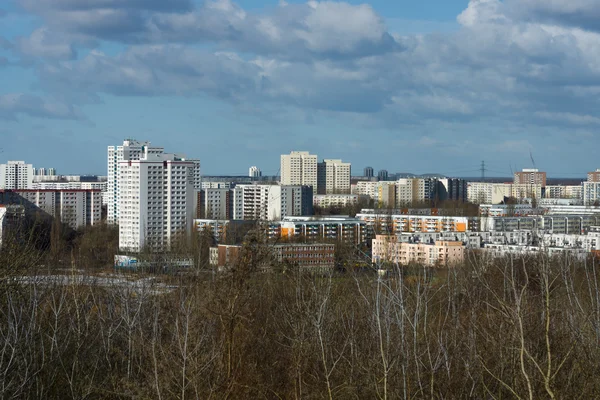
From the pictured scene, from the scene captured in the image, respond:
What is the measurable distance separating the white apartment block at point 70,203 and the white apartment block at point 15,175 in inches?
657

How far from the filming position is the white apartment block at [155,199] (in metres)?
21.5

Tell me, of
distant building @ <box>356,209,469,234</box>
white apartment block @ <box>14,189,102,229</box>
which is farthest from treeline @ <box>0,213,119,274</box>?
distant building @ <box>356,209,469,234</box>

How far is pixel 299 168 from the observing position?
49.3 meters

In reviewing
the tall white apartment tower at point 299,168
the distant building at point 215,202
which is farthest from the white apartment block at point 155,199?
the tall white apartment tower at point 299,168

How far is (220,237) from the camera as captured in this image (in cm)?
2144

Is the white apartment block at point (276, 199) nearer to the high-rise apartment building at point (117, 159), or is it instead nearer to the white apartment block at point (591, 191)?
the high-rise apartment building at point (117, 159)

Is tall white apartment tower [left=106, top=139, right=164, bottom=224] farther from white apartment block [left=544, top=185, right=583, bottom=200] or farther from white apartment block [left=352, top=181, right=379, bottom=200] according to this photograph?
white apartment block [left=544, top=185, right=583, bottom=200]

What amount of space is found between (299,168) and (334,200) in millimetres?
9846

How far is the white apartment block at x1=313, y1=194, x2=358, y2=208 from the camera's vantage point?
3859 cm

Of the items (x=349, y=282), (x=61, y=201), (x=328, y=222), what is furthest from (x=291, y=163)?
(x=349, y=282)

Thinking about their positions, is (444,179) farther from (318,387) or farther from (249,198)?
(318,387)

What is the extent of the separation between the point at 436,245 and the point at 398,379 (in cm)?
1371

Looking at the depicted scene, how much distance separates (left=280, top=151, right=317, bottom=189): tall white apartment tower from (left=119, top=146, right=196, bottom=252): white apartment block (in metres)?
26.2

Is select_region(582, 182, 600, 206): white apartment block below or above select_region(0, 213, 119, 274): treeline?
above
